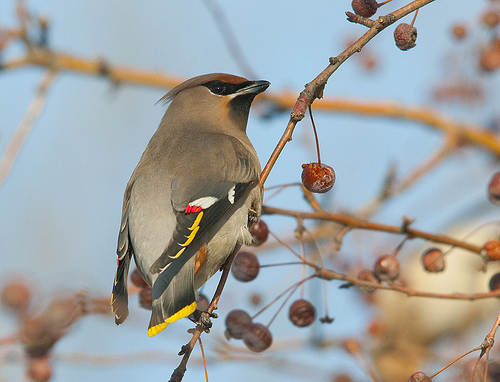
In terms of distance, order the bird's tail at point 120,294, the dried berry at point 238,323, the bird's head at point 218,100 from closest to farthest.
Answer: the bird's tail at point 120,294 < the dried berry at point 238,323 < the bird's head at point 218,100

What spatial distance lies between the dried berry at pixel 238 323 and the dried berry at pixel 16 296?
2.70 ft

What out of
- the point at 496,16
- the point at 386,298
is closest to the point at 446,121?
the point at 496,16

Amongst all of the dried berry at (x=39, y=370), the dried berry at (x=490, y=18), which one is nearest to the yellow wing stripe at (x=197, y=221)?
the dried berry at (x=39, y=370)

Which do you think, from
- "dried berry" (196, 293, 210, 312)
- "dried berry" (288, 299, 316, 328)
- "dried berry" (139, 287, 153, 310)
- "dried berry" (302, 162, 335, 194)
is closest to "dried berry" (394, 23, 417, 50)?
"dried berry" (302, 162, 335, 194)

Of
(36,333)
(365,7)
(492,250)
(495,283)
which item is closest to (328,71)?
(365,7)

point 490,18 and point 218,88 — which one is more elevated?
point 490,18

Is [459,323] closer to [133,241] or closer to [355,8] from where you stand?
[133,241]

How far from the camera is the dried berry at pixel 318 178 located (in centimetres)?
271

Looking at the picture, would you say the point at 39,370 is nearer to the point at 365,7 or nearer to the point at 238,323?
the point at 238,323

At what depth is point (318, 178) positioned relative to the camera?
271 centimetres

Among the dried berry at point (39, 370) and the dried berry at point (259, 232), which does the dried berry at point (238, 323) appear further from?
the dried berry at point (39, 370)

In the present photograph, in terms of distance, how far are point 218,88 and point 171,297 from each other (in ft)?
5.20

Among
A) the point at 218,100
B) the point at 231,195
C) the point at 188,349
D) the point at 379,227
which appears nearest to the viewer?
the point at 188,349

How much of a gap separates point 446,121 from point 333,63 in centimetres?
208
